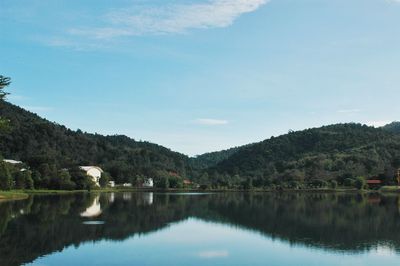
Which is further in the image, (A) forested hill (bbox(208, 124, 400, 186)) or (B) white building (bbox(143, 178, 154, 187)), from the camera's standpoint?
(B) white building (bbox(143, 178, 154, 187))

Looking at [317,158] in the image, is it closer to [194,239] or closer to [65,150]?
[65,150]

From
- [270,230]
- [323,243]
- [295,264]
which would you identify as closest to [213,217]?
[270,230]

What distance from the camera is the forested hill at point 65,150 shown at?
12169 cm

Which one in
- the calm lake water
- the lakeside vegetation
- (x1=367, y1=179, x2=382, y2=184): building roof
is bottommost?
the calm lake water

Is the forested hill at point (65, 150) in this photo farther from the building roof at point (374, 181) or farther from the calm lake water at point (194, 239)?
the calm lake water at point (194, 239)

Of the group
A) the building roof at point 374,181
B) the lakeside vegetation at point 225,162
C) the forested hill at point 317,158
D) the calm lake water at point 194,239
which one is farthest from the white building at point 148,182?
the calm lake water at point 194,239

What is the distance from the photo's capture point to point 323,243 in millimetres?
27219

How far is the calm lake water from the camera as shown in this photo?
73.1ft

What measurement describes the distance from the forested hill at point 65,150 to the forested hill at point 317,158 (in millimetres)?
22955

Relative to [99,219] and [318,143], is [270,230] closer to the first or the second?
[99,219]

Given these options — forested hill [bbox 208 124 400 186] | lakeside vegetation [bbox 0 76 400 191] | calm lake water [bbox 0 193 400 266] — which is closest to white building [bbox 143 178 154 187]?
lakeside vegetation [bbox 0 76 400 191]

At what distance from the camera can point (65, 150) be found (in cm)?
13962

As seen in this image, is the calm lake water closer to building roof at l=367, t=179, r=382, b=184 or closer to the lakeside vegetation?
the lakeside vegetation

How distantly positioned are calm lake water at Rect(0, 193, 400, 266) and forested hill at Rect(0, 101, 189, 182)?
59.6 metres
